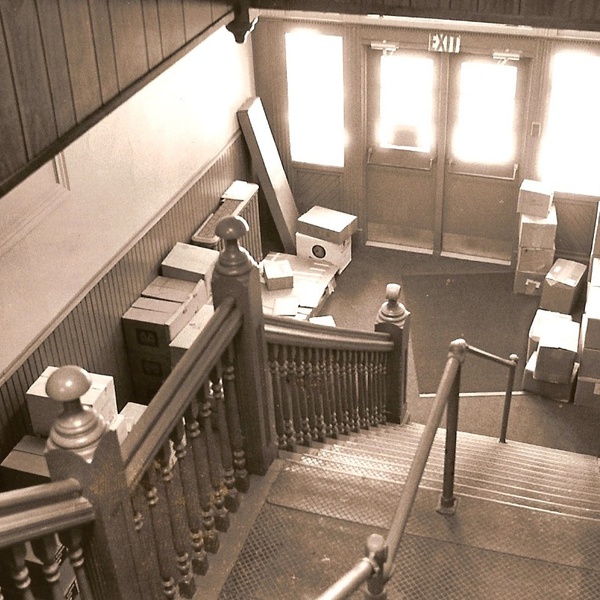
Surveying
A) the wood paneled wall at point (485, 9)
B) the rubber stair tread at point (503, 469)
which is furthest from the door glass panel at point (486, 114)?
the rubber stair tread at point (503, 469)

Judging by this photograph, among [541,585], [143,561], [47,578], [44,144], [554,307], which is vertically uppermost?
Answer: [44,144]

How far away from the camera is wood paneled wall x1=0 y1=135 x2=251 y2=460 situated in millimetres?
5656

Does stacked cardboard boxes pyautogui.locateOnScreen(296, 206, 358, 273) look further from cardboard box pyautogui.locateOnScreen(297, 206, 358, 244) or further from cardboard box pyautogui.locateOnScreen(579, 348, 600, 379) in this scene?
cardboard box pyautogui.locateOnScreen(579, 348, 600, 379)

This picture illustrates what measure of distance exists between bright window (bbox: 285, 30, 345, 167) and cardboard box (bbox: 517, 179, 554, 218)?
1.95 meters

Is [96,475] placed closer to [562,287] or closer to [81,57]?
[81,57]

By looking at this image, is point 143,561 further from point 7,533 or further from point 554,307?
point 554,307

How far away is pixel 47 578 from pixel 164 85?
18.0 feet

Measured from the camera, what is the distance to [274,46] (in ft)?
28.9

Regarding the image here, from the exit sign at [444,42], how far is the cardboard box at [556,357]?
2.82 metres

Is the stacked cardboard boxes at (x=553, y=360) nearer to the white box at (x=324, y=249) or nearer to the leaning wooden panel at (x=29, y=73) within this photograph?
the white box at (x=324, y=249)

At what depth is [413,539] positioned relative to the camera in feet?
12.0

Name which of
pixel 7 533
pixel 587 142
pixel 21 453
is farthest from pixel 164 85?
pixel 7 533

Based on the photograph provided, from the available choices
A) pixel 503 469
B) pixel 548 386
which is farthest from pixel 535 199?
pixel 503 469

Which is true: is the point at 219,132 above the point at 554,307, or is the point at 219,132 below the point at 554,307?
above
